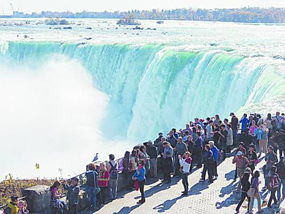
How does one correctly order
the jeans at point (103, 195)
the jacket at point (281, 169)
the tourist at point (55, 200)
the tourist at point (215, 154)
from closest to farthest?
the tourist at point (55, 200) < the jacket at point (281, 169) < the jeans at point (103, 195) < the tourist at point (215, 154)

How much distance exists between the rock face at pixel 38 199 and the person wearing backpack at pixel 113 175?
1620mm

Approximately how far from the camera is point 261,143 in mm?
13953

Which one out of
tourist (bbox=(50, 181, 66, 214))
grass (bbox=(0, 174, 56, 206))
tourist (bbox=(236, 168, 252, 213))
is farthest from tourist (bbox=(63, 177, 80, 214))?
grass (bbox=(0, 174, 56, 206))

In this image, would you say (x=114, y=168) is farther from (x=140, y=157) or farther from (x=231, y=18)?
(x=231, y=18)

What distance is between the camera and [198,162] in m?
13.9

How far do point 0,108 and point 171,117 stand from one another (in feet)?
47.7

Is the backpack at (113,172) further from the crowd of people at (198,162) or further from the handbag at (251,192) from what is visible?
the handbag at (251,192)

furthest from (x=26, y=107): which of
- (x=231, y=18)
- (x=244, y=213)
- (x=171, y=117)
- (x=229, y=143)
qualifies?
(x=231, y=18)

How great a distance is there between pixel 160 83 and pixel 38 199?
19.9 m

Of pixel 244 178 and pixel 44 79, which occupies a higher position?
pixel 244 178

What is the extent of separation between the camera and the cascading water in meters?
22.8

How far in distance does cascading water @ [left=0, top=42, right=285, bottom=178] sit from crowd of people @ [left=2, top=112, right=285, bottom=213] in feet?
10.8

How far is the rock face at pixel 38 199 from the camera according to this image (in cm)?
1018

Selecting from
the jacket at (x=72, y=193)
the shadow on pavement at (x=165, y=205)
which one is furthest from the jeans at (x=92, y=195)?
the shadow on pavement at (x=165, y=205)
